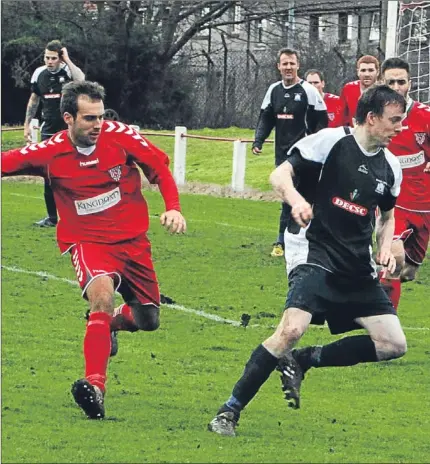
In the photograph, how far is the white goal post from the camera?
18.7 metres

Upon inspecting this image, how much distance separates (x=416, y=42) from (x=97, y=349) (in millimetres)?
12655

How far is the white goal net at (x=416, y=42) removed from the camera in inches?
741

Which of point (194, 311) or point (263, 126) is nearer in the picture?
point (194, 311)

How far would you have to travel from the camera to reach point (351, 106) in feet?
45.2

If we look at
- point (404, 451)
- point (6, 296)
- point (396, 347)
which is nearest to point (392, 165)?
point (396, 347)

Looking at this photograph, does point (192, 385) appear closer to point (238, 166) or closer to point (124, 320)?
point (124, 320)

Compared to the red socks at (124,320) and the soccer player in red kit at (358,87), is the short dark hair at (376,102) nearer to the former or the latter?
the red socks at (124,320)

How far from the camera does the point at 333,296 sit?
7.59 m

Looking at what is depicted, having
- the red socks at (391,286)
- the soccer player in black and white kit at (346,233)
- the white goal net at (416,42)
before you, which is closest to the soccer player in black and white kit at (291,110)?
the white goal net at (416,42)

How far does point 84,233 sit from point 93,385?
1178 millimetres

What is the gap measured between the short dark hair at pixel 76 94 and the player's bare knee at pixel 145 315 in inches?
53.0

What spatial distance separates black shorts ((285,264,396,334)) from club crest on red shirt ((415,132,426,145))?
372cm

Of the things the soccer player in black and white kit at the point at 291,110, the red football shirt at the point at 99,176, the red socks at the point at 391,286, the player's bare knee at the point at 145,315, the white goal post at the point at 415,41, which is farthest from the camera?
the white goal post at the point at 415,41

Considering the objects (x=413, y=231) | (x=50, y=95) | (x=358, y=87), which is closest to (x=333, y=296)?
(x=413, y=231)
